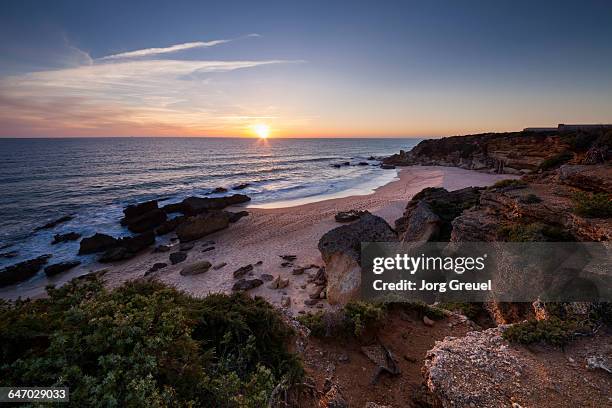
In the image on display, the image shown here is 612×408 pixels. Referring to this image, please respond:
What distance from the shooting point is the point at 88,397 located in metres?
2.70

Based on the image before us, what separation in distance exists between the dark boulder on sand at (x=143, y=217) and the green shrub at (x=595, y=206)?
29.5 m

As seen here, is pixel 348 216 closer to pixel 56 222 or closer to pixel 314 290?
pixel 314 290

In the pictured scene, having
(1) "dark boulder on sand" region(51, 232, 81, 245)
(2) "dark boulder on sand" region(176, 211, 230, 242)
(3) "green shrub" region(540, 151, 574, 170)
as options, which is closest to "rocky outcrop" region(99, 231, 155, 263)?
(2) "dark boulder on sand" region(176, 211, 230, 242)

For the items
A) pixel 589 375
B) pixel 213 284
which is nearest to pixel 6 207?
pixel 213 284

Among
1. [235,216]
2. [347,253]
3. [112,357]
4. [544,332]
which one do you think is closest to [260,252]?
[347,253]

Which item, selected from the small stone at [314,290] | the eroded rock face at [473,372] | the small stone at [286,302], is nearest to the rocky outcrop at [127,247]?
the small stone at [286,302]

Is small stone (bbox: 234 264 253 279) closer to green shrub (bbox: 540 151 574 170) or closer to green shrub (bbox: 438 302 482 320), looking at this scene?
green shrub (bbox: 438 302 482 320)

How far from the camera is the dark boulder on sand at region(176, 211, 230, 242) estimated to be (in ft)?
78.0

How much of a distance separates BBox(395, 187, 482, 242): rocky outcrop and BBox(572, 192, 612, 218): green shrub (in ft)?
19.8

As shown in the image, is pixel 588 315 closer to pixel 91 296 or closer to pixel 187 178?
pixel 91 296

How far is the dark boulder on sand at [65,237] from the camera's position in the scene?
24.1m

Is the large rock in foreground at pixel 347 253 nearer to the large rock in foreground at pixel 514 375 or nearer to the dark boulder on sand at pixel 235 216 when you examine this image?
the large rock in foreground at pixel 514 375

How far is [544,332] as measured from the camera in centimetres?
630

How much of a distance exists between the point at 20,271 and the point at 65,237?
21.8 feet
